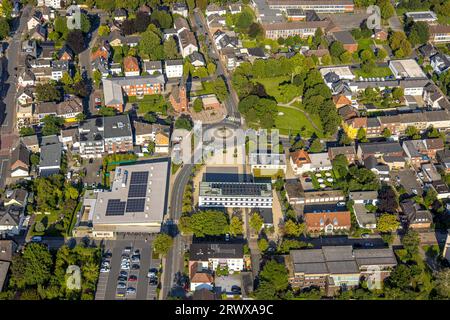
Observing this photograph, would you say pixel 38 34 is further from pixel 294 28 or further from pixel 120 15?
pixel 294 28

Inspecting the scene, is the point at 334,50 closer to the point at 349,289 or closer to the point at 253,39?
the point at 253,39

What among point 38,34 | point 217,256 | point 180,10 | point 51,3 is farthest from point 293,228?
point 51,3

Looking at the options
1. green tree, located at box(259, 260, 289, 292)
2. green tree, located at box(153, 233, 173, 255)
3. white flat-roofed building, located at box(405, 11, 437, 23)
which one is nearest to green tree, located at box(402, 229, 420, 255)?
green tree, located at box(259, 260, 289, 292)

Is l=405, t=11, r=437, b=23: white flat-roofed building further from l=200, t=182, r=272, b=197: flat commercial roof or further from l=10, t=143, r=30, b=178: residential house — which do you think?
l=10, t=143, r=30, b=178: residential house

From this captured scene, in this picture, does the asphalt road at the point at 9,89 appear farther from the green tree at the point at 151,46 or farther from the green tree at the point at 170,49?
the green tree at the point at 170,49

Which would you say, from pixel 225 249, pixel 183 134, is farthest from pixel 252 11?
pixel 225 249
